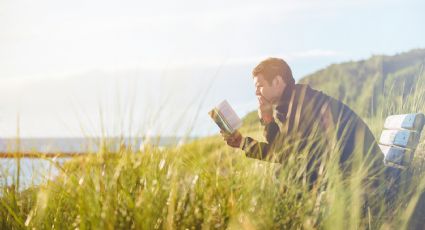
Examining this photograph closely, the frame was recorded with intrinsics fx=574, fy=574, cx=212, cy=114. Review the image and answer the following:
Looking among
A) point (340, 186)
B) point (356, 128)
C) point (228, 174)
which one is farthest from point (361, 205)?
point (228, 174)

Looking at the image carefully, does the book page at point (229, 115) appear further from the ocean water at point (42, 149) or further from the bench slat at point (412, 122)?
the bench slat at point (412, 122)

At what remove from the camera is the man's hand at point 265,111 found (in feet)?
14.3

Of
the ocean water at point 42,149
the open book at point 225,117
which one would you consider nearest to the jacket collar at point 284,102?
the open book at point 225,117

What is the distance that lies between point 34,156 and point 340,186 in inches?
77.6

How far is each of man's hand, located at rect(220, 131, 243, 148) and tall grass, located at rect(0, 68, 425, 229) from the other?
10.0 inches

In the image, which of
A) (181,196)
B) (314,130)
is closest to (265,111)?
(314,130)

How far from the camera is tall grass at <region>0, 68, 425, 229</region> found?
9.55 ft

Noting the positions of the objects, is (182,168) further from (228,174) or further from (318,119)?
(318,119)

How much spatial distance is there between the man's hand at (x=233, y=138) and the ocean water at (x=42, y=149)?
2.32 ft

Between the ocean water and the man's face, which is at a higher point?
the man's face

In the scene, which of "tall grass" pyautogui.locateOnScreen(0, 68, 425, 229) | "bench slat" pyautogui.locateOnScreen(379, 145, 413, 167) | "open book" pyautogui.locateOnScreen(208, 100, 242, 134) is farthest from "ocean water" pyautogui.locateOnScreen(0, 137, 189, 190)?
"bench slat" pyautogui.locateOnScreen(379, 145, 413, 167)

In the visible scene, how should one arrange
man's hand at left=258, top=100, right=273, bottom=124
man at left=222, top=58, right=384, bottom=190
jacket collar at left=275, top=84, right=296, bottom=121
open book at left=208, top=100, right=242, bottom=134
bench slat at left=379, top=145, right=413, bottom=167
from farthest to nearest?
bench slat at left=379, top=145, right=413, bottom=167 < man's hand at left=258, top=100, right=273, bottom=124 < jacket collar at left=275, top=84, right=296, bottom=121 < open book at left=208, top=100, right=242, bottom=134 < man at left=222, top=58, right=384, bottom=190

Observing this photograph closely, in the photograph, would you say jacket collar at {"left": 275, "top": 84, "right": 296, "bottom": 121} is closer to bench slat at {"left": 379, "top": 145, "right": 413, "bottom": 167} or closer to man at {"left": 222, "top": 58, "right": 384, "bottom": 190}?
man at {"left": 222, "top": 58, "right": 384, "bottom": 190}

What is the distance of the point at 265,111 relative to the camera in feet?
14.6
